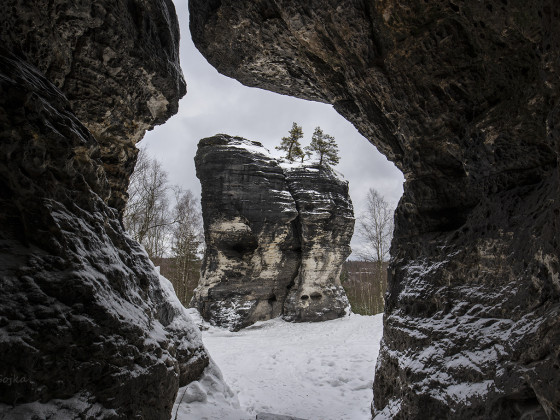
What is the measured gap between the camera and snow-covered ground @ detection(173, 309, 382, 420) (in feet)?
17.1

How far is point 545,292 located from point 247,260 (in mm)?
15723

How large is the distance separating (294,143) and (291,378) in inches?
775

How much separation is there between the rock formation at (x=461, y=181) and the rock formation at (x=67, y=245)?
308 centimetres

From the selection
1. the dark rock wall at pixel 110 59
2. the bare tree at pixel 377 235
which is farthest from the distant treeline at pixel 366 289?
the dark rock wall at pixel 110 59

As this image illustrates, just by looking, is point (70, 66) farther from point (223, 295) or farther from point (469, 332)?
point (223, 295)

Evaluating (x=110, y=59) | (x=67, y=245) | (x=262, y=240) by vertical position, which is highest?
(x=110, y=59)

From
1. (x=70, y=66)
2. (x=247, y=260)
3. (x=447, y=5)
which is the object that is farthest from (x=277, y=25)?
(x=247, y=260)

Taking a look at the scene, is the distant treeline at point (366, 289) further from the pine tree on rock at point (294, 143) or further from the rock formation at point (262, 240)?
the pine tree on rock at point (294, 143)

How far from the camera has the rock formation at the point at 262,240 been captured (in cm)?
1725

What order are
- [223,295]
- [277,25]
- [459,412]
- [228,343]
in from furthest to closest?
1. [223,295]
2. [228,343]
3. [277,25]
4. [459,412]

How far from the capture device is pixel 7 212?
2.40 meters

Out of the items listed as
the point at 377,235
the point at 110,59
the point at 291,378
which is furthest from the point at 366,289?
the point at 110,59

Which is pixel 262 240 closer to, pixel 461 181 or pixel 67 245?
pixel 461 181

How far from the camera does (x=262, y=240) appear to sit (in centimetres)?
1773
